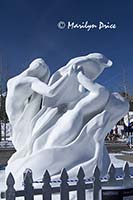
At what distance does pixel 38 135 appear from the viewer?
6.70 meters

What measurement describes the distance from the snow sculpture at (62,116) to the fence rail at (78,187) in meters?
1.77

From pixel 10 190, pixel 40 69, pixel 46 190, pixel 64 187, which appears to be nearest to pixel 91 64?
pixel 40 69

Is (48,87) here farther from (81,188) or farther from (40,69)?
(81,188)

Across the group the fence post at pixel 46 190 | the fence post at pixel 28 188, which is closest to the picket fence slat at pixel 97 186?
the fence post at pixel 46 190

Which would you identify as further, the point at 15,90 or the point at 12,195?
the point at 15,90

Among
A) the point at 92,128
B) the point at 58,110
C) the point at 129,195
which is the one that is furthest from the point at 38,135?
the point at 129,195

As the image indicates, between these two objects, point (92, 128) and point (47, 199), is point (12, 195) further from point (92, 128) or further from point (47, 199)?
point (92, 128)

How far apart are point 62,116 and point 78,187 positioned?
281cm

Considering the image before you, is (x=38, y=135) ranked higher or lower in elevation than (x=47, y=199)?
higher

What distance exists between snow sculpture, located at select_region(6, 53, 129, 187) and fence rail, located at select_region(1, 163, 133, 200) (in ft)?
5.82

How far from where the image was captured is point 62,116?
676 centimetres

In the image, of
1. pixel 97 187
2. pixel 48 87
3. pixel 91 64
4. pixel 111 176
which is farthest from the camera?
pixel 91 64

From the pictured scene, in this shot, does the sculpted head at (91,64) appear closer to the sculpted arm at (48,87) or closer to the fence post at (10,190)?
the sculpted arm at (48,87)

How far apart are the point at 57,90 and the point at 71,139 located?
3.23 feet
